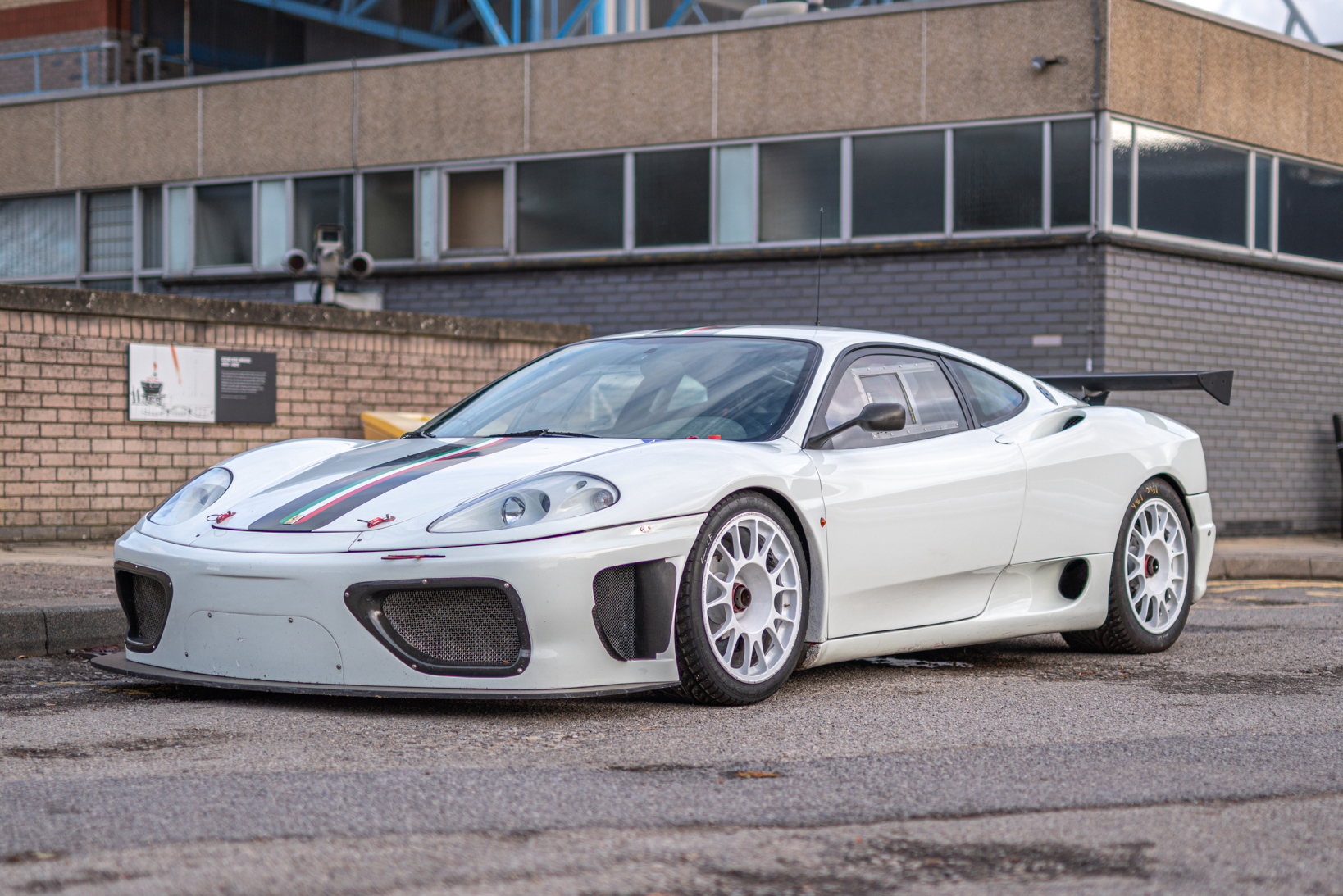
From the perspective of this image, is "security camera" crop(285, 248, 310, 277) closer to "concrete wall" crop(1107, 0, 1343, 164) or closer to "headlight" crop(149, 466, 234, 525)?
"concrete wall" crop(1107, 0, 1343, 164)

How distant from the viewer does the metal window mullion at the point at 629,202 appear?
17047mm

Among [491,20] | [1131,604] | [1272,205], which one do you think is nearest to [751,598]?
[1131,604]

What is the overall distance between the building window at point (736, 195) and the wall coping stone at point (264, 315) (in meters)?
2.77

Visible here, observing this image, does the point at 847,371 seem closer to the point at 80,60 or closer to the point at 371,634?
the point at 371,634

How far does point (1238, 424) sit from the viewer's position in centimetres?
1631

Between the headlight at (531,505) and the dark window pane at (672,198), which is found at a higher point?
the dark window pane at (672,198)

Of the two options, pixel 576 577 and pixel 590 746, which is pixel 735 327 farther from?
pixel 590 746

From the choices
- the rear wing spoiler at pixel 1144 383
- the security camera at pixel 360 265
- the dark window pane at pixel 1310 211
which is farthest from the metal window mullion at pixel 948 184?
the rear wing spoiler at pixel 1144 383

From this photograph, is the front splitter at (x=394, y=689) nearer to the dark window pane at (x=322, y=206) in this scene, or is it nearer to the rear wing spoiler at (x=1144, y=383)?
the rear wing spoiler at (x=1144, y=383)

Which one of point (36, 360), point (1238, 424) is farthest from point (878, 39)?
point (36, 360)

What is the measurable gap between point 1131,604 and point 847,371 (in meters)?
1.69

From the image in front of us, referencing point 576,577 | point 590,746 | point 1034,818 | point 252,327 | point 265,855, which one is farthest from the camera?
point 252,327

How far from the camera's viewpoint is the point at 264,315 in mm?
12070

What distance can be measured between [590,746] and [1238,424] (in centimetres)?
1372
